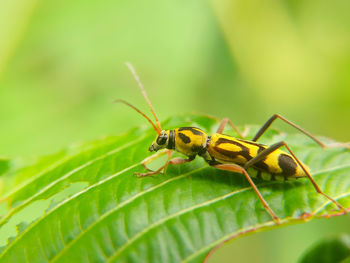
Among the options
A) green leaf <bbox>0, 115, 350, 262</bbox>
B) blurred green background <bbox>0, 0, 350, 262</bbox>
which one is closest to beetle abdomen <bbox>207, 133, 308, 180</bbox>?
green leaf <bbox>0, 115, 350, 262</bbox>

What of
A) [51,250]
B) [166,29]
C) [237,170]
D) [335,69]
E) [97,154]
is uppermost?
[166,29]

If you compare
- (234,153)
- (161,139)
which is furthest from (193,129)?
(234,153)

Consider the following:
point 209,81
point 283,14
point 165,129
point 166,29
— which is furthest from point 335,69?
point 165,129

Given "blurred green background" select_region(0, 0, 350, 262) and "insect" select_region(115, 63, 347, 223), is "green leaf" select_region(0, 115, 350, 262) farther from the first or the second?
"blurred green background" select_region(0, 0, 350, 262)

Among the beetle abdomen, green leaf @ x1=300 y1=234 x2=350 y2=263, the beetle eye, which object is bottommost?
green leaf @ x1=300 y1=234 x2=350 y2=263

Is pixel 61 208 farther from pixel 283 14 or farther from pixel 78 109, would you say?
pixel 283 14

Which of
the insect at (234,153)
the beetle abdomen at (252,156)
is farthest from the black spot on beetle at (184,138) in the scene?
the beetle abdomen at (252,156)
